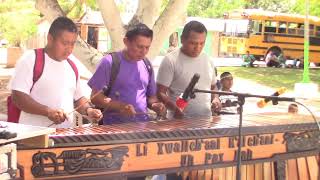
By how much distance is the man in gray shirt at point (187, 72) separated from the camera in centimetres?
433

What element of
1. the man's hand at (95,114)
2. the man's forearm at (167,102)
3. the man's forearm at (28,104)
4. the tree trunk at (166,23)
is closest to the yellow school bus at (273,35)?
the tree trunk at (166,23)

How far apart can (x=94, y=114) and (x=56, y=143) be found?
28.1 inches

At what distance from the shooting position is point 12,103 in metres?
3.71

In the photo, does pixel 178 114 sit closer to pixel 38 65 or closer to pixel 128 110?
pixel 128 110

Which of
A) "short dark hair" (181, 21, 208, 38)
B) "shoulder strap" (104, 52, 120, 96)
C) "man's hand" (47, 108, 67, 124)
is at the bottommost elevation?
"man's hand" (47, 108, 67, 124)

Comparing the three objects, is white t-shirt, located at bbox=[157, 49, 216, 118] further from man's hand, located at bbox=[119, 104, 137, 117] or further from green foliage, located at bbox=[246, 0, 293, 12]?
green foliage, located at bbox=[246, 0, 293, 12]

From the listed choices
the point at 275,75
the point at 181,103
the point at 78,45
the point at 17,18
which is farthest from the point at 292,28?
the point at 181,103

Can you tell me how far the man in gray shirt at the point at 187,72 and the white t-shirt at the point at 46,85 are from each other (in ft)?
2.89

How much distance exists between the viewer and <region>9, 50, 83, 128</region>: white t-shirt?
352 centimetres

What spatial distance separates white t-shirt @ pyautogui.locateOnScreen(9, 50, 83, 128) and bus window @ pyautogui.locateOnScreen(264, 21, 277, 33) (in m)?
21.4

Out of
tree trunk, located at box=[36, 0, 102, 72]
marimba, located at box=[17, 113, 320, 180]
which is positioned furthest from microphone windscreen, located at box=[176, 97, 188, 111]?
tree trunk, located at box=[36, 0, 102, 72]

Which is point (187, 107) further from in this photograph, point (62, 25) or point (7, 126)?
point (7, 126)

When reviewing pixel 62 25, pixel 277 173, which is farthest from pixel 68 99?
pixel 277 173

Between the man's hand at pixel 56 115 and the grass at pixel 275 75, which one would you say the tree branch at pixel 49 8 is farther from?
the grass at pixel 275 75
